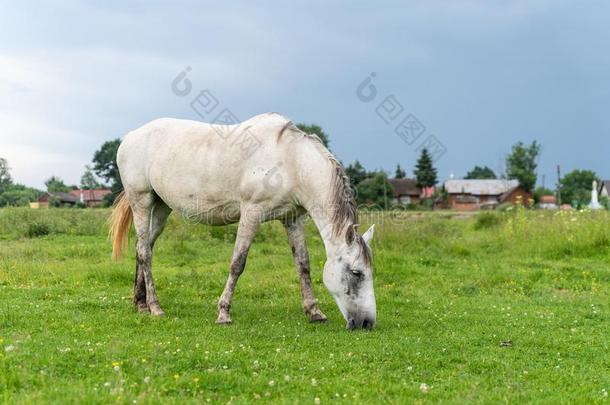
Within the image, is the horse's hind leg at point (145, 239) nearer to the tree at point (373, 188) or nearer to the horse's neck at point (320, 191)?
the horse's neck at point (320, 191)

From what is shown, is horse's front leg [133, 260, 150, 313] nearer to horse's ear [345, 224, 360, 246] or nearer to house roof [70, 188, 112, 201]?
horse's ear [345, 224, 360, 246]

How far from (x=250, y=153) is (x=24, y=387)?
12.4 ft

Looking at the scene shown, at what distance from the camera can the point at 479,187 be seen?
276 feet

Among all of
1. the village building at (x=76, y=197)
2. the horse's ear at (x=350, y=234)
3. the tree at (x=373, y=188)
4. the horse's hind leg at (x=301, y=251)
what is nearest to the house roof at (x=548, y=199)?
the tree at (x=373, y=188)

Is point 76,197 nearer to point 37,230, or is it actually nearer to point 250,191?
point 37,230

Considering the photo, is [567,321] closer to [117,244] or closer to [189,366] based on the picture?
[189,366]

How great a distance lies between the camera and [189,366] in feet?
15.9

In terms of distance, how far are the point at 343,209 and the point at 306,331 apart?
4.78 ft

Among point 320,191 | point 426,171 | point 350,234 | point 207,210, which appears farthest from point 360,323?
point 426,171

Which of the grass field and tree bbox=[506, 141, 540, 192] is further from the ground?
tree bbox=[506, 141, 540, 192]

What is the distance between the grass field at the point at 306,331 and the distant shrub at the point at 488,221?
760 centimetres

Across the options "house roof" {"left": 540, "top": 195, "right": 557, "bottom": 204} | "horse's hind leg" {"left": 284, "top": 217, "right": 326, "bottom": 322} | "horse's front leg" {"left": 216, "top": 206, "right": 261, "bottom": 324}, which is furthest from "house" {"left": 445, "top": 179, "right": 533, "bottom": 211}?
"horse's front leg" {"left": 216, "top": 206, "right": 261, "bottom": 324}

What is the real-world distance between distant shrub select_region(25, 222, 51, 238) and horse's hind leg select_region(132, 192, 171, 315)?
1111 cm

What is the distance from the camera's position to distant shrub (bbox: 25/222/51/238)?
17.9 m
